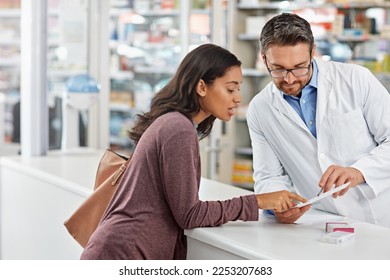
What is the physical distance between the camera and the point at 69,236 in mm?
3623

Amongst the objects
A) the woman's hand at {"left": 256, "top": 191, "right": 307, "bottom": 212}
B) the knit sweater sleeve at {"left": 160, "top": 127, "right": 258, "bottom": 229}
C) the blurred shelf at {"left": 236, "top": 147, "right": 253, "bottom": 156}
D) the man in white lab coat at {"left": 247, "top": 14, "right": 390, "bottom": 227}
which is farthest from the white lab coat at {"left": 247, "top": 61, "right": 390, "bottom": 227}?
the blurred shelf at {"left": 236, "top": 147, "right": 253, "bottom": 156}

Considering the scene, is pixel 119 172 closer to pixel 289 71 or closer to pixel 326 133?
pixel 289 71

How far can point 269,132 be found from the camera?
2.88 metres

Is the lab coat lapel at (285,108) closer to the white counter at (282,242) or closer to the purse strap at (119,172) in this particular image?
the white counter at (282,242)

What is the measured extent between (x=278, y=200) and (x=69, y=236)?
155 centimetres

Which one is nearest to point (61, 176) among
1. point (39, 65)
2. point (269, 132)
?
point (39, 65)

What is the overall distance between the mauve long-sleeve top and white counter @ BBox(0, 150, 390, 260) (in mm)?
75

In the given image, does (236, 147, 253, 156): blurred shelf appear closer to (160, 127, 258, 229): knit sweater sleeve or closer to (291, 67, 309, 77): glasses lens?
(291, 67, 309, 77): glasses lens

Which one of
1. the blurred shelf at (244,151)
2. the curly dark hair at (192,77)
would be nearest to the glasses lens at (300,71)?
the curly dark hair at (192,77)

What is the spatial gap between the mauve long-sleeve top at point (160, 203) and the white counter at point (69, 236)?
0.07m

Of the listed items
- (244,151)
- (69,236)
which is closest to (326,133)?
(69,236)

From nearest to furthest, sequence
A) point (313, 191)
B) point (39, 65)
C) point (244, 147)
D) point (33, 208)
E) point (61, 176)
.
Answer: point (313, 191) < point (61, 176) < point (33, 208) < point (39, 65) < point (244, 147)
